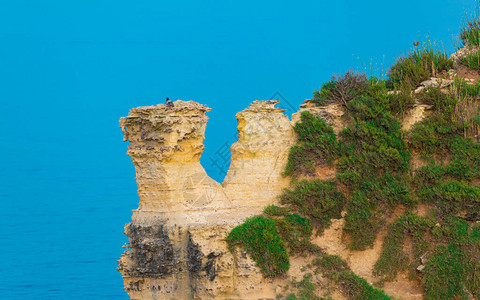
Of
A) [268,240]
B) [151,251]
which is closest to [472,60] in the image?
[268,240]

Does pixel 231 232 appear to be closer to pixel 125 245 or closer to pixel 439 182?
pixel 125 245

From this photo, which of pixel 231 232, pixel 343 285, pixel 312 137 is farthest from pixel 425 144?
pixel 231 232

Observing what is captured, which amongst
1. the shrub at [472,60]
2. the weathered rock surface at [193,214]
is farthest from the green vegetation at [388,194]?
the shrub at [472,60]

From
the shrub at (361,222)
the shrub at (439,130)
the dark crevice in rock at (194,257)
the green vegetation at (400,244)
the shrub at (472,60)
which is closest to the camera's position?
the dark crevice in rock at (194,257)

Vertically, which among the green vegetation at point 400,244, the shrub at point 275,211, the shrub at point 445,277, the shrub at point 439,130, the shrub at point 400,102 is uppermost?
the shrub at point 400,102

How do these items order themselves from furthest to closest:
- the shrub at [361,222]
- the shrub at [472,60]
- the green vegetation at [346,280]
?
the shrub at [472,60] < the shrub at [361,222] < the green vegetation at [346,280]

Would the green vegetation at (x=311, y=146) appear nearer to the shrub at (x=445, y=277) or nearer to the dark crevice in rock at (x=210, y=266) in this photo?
the dark crevice in rock at (x=210, y=266)

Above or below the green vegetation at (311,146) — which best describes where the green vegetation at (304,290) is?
below
